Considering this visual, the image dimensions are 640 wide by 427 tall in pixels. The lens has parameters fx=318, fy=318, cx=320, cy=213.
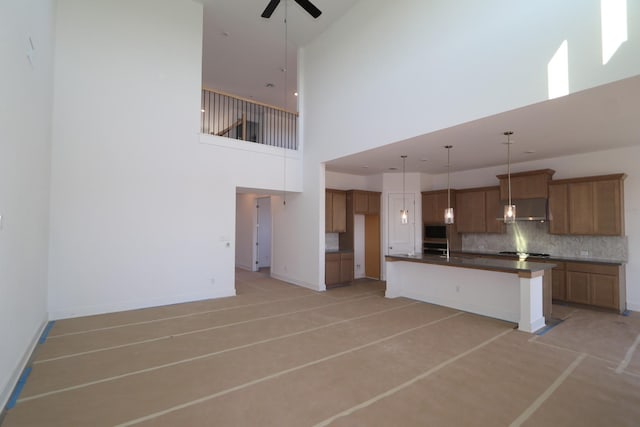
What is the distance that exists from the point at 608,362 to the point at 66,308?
275 inches

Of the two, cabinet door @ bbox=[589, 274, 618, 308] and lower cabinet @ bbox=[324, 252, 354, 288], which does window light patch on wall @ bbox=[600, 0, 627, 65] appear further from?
lower cabinet @ bbox=[324, 252, 354, 288]

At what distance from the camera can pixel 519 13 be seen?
3729 mm

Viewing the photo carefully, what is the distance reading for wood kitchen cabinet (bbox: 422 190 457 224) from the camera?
25.5 feet

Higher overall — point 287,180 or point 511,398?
point 287,180

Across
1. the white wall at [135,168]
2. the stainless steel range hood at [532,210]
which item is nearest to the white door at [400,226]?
the stainless steel range hood at [532,210]

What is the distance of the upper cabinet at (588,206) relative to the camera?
17.6 ft

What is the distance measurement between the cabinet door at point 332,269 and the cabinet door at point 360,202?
1304 millimetres

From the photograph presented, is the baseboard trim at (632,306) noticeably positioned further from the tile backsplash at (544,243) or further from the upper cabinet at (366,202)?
the upper cabinet at (366,202)

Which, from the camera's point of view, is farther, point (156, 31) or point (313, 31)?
point (313, 31)

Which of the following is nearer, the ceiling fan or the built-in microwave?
the ceiling fan

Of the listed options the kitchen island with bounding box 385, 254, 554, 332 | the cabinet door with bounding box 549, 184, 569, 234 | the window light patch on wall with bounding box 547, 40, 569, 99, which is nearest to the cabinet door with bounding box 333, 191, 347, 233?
the kitchen island with bounding box 385, 254, 554, 332

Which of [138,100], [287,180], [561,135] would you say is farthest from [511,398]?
A: [138,100]

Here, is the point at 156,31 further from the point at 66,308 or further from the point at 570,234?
the point at 570,234

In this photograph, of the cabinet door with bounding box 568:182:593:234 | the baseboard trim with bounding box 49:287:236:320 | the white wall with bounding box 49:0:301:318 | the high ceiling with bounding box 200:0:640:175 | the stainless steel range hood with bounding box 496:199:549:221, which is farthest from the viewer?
the stainless steel range hood with bounding box 496:199:549:221
